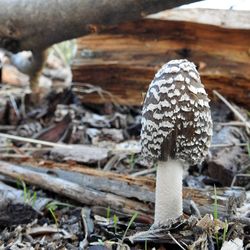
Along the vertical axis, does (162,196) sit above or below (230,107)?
below

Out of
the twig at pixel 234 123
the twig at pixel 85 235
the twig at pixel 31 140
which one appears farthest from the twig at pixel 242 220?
the twig at pixel 31 140

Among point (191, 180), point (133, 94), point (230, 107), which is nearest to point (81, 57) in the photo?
point (133, 94)

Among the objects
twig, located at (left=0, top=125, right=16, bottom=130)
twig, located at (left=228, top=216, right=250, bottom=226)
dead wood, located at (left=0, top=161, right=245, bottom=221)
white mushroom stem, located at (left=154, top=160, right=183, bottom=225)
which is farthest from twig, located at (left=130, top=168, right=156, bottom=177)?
twig, located at (left=0, top=125, right=16, bottom=130)

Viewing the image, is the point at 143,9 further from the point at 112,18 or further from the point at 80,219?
the point at 80,219

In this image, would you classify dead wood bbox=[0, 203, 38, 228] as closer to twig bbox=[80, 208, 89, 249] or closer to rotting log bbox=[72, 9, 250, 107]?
twig bbox=[80, 208, 89, 249]

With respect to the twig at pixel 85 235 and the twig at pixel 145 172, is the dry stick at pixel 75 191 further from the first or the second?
the twig at pixel 145 172

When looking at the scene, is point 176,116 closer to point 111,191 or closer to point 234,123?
point 111,191

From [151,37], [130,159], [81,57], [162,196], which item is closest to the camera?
[162,196]

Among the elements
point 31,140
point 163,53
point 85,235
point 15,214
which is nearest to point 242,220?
point 85,235
